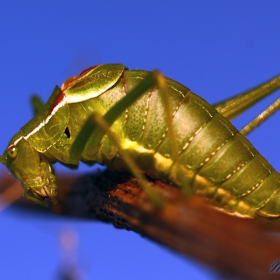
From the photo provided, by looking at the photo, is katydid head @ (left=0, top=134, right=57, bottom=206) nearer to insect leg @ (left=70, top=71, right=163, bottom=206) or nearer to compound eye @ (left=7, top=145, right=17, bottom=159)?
compound eye @ (left=7, top=145, right=17, bottom=159)

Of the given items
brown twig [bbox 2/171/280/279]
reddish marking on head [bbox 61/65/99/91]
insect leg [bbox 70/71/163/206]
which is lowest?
brown twig [bbox 2/171/280/279]

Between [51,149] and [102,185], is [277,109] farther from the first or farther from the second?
[51,149]

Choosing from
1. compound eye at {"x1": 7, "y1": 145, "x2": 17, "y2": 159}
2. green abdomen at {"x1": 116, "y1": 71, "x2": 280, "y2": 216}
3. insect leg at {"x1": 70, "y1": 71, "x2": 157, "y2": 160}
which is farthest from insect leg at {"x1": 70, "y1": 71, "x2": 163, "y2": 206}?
compound eye at {"x1": 7, "y1": 145, "x2": 17, "y2": 159}

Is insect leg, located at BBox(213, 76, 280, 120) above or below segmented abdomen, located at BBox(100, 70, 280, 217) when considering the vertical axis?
above

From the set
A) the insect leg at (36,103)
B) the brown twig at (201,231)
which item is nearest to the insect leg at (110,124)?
the brown twig at (201,231)

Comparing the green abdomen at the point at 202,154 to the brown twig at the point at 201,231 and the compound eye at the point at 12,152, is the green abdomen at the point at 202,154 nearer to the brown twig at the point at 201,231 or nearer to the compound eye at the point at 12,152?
the brown twig at the point at 201,231

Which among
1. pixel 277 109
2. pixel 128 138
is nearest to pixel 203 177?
pixel 128 138

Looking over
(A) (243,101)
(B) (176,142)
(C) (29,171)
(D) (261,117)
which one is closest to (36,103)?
(C) (29,171)
